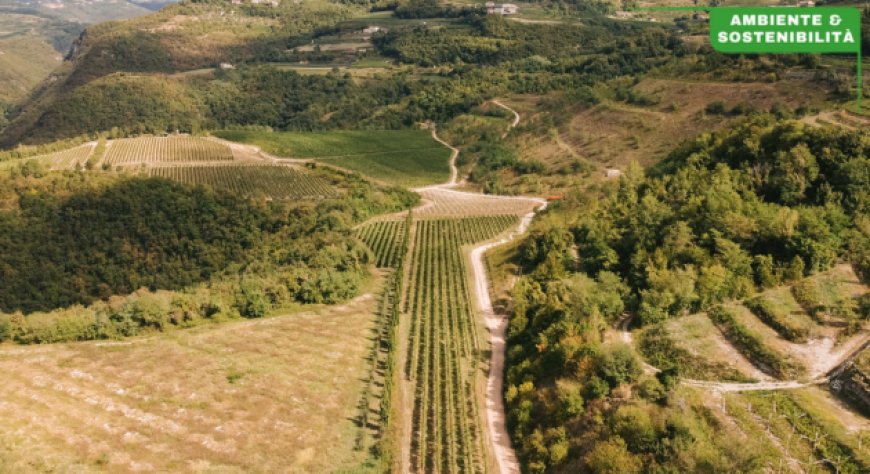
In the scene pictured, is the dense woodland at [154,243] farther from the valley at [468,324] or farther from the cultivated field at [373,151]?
the cultivated field at [373,151]

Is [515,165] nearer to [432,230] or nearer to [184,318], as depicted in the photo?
[432,230]

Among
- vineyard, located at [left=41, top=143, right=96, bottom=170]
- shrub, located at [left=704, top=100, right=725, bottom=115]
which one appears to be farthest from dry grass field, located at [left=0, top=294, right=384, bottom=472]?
vineyard, located at [left=41, top=143, right=96, bottom=170]

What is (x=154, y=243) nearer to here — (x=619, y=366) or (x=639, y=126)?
(x=619, y=366)

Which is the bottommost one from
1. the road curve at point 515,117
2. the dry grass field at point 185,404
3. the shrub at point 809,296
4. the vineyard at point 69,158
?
the dry grass field at point 185,404

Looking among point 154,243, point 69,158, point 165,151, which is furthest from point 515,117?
point 69,158

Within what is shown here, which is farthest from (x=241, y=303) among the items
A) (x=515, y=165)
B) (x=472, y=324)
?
(x=515, y=165)

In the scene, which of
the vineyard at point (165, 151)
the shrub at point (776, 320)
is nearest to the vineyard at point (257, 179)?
the vineyard at point (165, 151)

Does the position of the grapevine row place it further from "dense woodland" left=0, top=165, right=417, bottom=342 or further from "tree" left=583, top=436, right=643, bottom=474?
"tree" left=583, top=436, right=643, bottom=474
